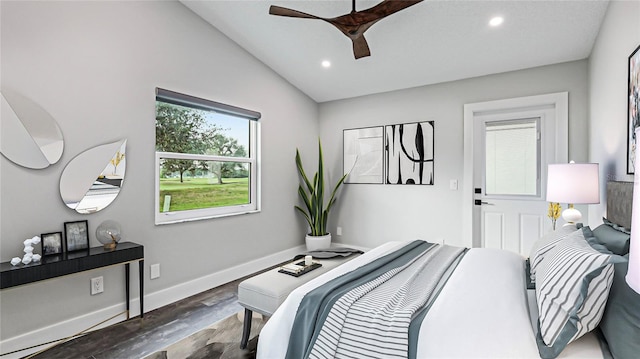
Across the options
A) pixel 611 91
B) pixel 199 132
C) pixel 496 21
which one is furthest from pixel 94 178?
pixel 611 91

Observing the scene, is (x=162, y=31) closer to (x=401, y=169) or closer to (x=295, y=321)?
(x=295, y=321)

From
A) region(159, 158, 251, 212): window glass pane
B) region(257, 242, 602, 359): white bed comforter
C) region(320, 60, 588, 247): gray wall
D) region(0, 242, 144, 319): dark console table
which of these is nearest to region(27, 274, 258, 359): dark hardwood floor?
region(0, 242, 144, 319): dark console table

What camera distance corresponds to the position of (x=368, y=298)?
144 cm

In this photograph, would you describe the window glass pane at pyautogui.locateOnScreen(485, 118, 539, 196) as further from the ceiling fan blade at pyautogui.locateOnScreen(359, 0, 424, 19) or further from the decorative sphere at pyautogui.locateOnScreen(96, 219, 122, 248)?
the decorative sphere at pyautogui.locateOnScreen(96, 219, 122, 248)

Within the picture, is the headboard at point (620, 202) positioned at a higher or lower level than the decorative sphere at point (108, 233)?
higher

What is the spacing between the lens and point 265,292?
1.94 m

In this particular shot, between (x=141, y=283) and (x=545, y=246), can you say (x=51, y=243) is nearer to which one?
(x=141, y=283)

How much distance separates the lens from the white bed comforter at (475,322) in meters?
1.08

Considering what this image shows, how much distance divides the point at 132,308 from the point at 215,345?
100cm

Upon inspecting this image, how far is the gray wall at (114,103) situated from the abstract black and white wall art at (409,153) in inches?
66.8

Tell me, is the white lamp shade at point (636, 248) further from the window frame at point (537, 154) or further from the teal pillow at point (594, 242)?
the window frame at point (537, 154)

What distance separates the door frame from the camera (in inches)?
123

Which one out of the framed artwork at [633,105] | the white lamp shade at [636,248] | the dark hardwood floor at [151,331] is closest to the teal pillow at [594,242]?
the framed artwork at [633,105]

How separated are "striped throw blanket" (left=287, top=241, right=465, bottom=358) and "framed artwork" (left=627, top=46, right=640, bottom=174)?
127cm
